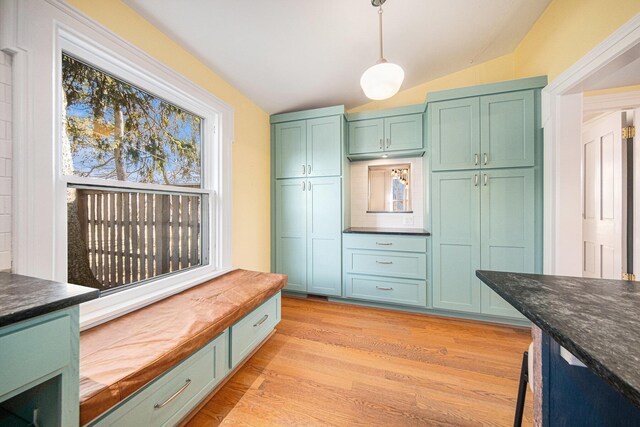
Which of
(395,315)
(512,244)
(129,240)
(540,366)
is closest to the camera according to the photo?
(540,366)

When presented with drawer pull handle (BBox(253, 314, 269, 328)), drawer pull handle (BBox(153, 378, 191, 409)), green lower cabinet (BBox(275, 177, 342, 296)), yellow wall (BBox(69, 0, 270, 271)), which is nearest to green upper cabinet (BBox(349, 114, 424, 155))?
green lower cabinet (BBox(275, 177, 342, 296))

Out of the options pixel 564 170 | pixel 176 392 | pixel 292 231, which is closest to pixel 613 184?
pixel 564 170

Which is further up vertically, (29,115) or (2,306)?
(29,115)

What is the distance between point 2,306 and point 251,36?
2.05 metres

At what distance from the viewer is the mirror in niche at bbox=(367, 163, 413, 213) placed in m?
3.04

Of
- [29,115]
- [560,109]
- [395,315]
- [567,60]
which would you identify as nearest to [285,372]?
[395,315]

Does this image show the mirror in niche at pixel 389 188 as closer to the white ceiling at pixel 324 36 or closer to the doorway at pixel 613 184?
the white ceiling at pixel 324 36

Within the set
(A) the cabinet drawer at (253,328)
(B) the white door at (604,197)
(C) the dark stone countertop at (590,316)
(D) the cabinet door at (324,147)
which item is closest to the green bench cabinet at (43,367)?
(A) the cabinet drawer at (253,328)

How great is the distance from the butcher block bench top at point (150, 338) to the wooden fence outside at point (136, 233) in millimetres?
286

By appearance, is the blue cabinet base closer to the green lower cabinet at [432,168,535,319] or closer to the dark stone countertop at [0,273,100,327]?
the dark stone countertop at [0,273,100,327]

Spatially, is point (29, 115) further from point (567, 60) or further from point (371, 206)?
point (567, 60)

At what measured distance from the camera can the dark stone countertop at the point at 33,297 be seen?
59cm

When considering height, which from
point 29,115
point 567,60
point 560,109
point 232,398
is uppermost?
point 567,60

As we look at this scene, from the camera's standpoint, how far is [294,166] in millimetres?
2971
